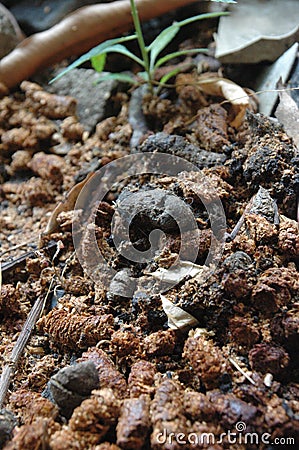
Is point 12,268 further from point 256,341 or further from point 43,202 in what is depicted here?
point 256,341

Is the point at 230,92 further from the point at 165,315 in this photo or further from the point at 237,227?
the point at 165,315

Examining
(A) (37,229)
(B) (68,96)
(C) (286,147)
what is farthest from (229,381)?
(B) (68,96)

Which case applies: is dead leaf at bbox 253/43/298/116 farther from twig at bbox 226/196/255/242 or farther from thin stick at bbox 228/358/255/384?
thin stick at bbox 228/358/255/384

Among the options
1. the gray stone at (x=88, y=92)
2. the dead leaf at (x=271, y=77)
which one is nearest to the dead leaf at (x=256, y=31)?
the dead leaf at (x=271, y=77)

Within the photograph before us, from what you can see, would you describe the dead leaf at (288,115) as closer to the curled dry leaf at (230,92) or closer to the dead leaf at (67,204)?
the curled dry leaf at (230,92)

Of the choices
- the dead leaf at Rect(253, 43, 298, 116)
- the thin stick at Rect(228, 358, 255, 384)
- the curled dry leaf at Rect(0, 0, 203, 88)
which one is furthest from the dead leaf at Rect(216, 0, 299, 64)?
the thin stick at Rect(228, 358, 255, 384)

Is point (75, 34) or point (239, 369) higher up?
point (75, 34)

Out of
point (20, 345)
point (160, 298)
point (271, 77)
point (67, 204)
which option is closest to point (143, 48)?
point (271, 77)
